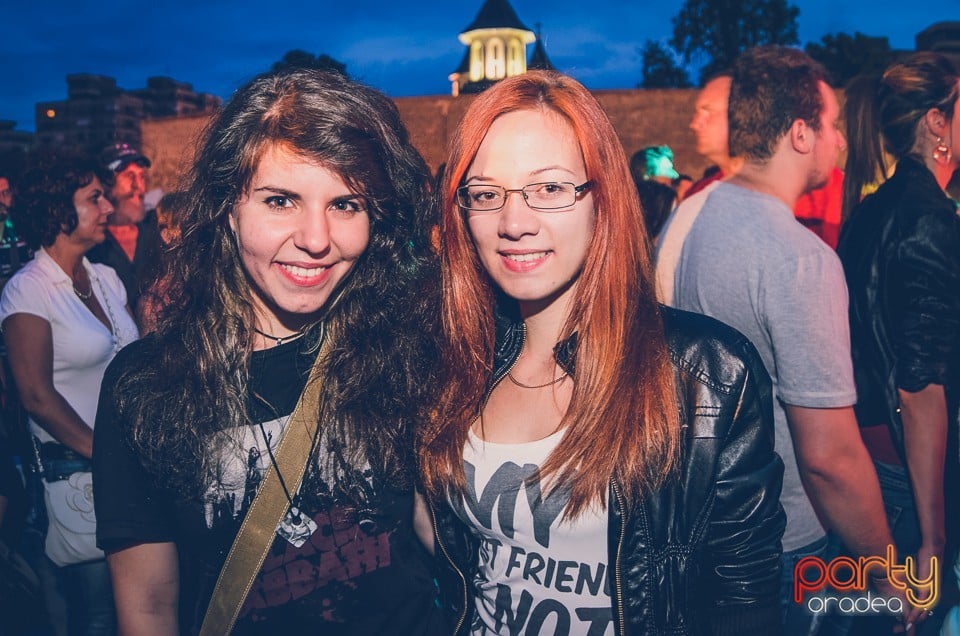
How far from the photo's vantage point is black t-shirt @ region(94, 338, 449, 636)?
66.7 inches

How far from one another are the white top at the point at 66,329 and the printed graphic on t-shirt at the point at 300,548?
5.20 feet

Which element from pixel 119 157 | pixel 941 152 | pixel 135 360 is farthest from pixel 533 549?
pixel 119 157

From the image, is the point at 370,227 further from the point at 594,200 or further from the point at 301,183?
the point at 594,200

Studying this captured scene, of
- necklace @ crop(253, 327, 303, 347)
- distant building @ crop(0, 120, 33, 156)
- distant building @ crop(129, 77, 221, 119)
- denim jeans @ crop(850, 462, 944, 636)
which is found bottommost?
denim jeans @ crop(850, 462, 944, 636)

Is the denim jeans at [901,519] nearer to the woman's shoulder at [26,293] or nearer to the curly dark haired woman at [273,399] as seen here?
the curly dark haired woman at [273,399]

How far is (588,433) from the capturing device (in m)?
1.65

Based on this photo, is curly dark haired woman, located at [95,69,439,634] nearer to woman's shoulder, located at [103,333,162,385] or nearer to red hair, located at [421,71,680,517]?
woman's shoulder, located at [103,333,162,385]

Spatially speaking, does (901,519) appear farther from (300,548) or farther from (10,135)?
(10,135)

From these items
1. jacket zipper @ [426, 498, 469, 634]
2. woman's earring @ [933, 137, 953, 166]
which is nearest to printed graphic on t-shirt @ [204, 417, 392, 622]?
jacket zipper @ [426, 498, 469, 634]

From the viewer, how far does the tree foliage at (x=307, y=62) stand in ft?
6.36

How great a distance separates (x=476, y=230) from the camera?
180cm

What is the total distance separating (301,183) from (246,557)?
3.01 ft

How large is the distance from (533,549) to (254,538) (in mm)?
673

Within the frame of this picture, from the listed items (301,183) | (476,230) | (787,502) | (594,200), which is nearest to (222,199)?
(301,183)
